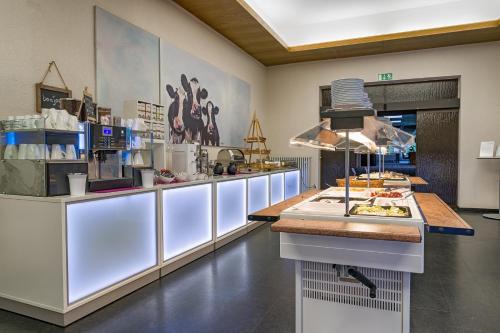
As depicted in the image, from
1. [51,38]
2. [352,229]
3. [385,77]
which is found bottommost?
[352,229]

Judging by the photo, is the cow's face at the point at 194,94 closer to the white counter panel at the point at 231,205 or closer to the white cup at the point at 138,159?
the white counter panel at the point at 231,205

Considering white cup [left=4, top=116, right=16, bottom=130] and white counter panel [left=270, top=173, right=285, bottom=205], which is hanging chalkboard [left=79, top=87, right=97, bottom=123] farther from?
white counter panel [left=270, top=173, right=285, bottom=205]

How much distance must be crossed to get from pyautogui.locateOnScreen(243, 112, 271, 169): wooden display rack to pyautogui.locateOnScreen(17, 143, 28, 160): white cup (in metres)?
4.00

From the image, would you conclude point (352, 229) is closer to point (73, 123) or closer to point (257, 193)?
point (73, 123)

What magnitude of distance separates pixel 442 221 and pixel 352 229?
579 millimetres

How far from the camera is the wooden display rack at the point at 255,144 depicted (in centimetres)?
633

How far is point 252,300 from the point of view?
290 cm

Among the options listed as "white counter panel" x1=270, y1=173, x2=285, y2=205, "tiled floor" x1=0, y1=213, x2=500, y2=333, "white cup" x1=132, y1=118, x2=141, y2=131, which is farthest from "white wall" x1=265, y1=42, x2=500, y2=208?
"white cup" x1=132, y1=118, x2=141, y2=131

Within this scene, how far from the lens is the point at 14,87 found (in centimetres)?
289

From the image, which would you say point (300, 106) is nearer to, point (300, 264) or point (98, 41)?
point (98, 41)

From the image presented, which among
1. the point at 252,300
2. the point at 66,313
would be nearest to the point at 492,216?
the point at 252,300

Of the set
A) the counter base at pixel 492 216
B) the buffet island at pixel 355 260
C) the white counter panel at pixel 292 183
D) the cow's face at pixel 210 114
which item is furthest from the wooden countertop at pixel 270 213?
the counter base at pixel 492 216

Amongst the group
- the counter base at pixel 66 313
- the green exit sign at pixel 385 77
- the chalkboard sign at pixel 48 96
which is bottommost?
the counter base at pixel 66 313

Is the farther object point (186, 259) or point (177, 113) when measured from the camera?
point (177, 113)
